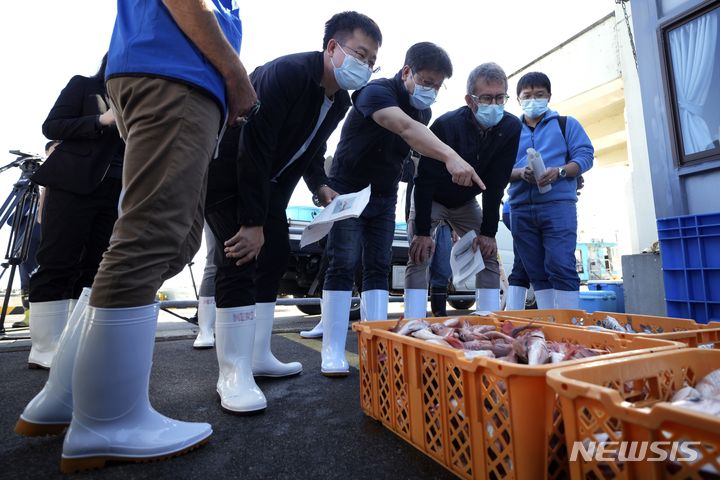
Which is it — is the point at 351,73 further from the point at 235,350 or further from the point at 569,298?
the point at 569,298

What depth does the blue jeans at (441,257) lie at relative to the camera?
3045 mm

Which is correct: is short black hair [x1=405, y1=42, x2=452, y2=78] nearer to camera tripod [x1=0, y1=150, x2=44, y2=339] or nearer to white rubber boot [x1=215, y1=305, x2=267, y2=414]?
white rubber boot [x1=215, y1=305, x2=267, y2=414]

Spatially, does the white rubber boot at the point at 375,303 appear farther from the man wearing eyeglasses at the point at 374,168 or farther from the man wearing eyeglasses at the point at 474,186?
the man wearing eyeglasses at the point at 474,186

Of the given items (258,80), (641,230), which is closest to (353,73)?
(258,80)

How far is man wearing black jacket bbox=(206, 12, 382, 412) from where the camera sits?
161cm

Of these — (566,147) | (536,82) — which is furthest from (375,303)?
(536,82)

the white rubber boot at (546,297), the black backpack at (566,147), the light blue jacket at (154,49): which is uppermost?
the black backpack at (566,147)

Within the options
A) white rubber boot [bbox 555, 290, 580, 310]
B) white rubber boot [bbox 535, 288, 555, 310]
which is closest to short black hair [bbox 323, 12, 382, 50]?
white rubber boot [bbox 555, 290, 580, 310]

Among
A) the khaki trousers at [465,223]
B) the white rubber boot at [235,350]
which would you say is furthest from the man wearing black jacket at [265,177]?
the khaki trousers at [465,223]

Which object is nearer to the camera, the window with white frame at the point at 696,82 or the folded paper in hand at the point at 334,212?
the folded paper in hand at the point at 334,212

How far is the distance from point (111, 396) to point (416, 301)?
6.25ft

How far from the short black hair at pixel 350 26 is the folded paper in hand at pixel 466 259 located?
52.9 inches

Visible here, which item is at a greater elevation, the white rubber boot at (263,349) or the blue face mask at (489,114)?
the blue face mask at (489,114)

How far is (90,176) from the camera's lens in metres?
2.05
